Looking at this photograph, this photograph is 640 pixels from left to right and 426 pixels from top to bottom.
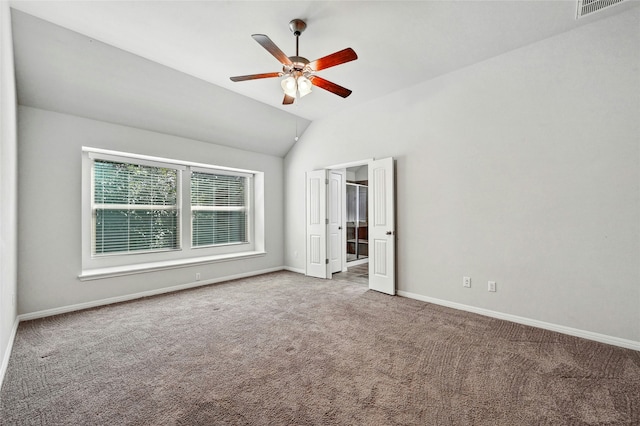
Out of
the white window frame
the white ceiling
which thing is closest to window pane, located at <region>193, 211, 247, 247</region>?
the white window frame

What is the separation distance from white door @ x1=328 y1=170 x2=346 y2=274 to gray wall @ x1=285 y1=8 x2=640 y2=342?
1.72m

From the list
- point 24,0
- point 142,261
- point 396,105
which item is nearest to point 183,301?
point 142,261

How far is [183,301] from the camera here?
3.97m

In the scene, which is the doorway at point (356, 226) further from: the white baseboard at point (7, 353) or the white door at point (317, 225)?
the white baseboard at point (7, 353)

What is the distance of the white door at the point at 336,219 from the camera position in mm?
5785

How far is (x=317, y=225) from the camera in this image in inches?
215

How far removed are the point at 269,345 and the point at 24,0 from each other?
3.71 m

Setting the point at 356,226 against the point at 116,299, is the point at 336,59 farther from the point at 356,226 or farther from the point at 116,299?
the point at 356,226

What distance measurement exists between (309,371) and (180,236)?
3636 mm

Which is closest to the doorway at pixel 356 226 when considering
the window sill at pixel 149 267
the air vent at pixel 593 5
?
the window sill at pixel 149 267

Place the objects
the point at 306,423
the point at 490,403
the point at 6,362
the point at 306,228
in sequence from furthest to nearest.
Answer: the point at 306,228
the point at 6,362
the point at 490,403
the point at 306,423

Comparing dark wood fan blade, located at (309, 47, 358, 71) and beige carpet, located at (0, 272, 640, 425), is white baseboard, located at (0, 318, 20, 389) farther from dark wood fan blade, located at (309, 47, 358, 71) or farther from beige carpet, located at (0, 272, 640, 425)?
dark wood fan blade, located at (309, 47, 358, 71)

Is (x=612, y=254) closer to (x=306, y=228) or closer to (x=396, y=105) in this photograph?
(x=396, y=105)

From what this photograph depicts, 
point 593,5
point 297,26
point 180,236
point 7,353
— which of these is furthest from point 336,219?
point 7,353
